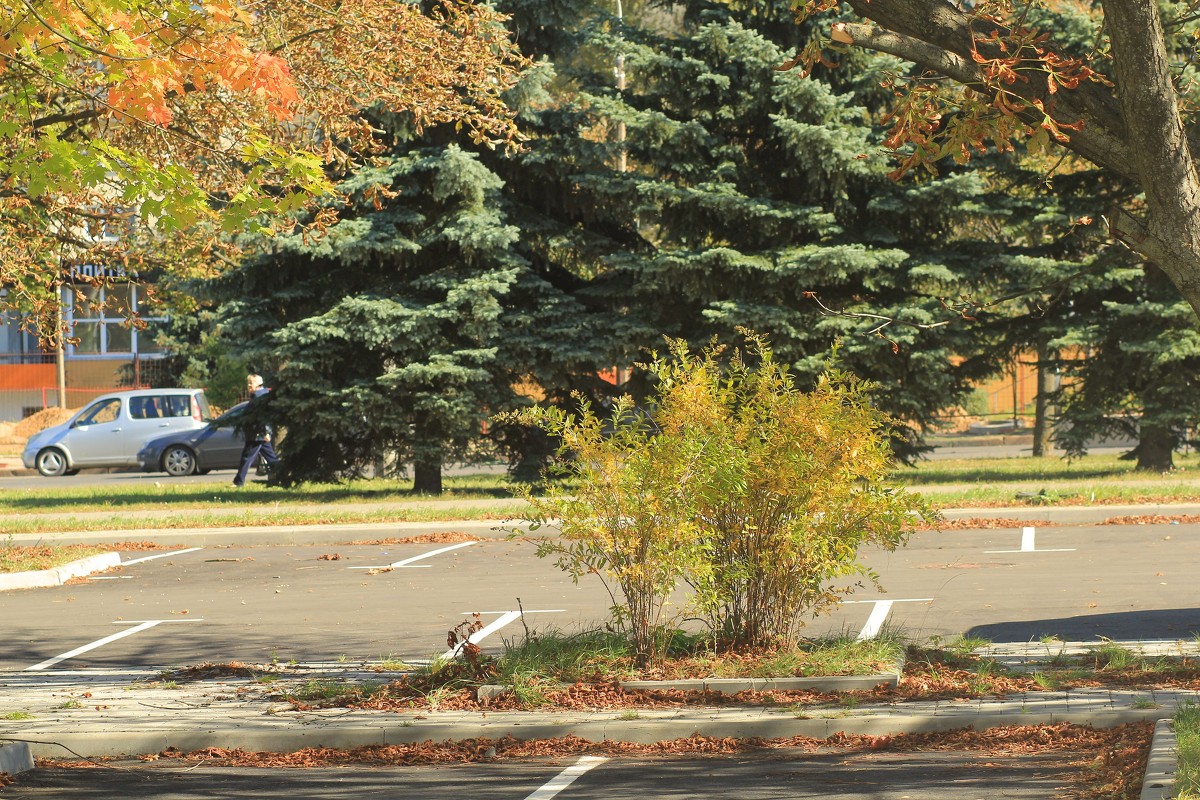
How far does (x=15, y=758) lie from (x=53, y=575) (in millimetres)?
7741

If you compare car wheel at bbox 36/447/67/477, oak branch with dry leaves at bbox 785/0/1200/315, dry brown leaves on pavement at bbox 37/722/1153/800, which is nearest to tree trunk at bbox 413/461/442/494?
dry brown leaves on pavement at bbox 37/722/1153/800

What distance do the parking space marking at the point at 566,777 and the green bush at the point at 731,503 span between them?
1411mm

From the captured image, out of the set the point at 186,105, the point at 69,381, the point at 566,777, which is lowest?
the point at 566,777

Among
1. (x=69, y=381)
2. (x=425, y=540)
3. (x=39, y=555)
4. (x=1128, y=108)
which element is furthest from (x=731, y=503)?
(x=69, y=381)

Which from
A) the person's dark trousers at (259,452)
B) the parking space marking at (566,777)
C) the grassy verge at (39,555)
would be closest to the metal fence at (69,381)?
the person's dark trousers at (259,452)

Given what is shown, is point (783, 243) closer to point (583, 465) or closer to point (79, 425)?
point (583, 465)

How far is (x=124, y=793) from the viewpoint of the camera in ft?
21.9

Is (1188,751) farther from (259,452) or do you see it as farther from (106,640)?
(259,452)

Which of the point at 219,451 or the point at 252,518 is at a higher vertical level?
the point at 219,451

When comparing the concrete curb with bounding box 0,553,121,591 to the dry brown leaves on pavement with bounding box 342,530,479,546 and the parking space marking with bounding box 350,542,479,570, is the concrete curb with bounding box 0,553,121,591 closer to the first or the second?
the parking space marking with bounding box 350,542,479,570

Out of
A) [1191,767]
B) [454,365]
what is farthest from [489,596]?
[454,365]

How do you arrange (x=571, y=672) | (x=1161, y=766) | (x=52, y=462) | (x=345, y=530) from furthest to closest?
(x=52, y=462)
(x=345, y=530)
(x=571, y=672)
(x=1161, y=766)

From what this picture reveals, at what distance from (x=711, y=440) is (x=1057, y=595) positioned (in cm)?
478

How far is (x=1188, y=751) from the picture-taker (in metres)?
5.91
